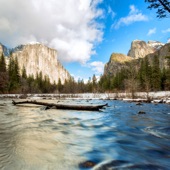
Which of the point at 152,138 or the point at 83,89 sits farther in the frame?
the point at 83,89

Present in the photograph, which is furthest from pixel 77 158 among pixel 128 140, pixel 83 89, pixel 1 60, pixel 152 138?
pixel 83 89

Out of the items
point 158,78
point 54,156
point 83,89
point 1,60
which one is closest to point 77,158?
point 54,156

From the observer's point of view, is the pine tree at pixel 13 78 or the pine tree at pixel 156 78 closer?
the pine tree at pixel 156 78

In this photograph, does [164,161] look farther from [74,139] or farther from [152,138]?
[74,139]

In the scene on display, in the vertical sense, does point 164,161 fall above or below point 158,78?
below

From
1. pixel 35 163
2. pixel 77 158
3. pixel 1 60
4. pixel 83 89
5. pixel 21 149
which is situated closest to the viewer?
pixel 35 163

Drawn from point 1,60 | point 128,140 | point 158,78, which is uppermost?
point 1,60

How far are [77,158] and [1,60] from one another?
92685 mm

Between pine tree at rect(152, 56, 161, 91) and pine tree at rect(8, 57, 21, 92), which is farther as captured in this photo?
pine tree at rect(8, 57, 21, 92)

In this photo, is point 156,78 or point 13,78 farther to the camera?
point 13,78

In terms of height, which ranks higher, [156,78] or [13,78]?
[13,78]

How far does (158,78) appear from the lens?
262ft

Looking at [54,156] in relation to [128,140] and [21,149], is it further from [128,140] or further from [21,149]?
[128,140]

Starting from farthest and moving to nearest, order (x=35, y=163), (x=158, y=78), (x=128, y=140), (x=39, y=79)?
(x=39, y=79) < (x=158, y=78) < (x=128, y=140) < (x=35, y=163)
